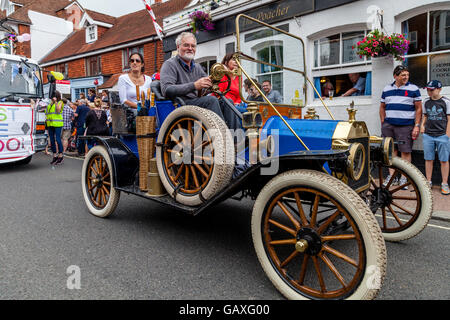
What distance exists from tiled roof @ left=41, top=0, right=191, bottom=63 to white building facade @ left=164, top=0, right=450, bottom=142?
33.1 feet

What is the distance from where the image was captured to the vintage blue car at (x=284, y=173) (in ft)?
6.35

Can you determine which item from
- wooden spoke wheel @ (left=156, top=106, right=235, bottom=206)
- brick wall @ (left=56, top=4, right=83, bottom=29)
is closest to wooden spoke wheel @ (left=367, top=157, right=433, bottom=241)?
wooden spoke wheel @ (left=156, top=106, right=235, bottom=206)

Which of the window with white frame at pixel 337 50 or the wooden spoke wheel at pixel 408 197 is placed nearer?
the wooden spoke wheel at pixel 408 197

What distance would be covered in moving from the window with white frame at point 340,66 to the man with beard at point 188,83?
3946 millimetres

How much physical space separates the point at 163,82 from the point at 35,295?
2.01 meters

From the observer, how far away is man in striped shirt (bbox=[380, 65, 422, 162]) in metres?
5.31

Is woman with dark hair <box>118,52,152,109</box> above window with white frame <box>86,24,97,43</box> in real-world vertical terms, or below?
below

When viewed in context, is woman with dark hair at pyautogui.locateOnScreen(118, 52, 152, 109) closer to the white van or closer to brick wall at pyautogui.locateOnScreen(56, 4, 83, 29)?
the white van

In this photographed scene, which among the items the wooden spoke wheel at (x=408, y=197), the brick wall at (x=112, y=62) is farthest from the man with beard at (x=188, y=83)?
the brick wall at (x=112, y=62)

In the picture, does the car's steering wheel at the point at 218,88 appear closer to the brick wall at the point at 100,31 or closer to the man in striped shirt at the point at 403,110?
the man in striped shirt at the point at 403,110

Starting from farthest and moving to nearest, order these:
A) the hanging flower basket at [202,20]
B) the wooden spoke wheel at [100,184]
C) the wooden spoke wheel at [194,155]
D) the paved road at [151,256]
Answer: the hanging flower basket at [202,20], the wooden spoke wheel at [100,184], the wooden spoke wheel at [194,155], the paved road at [151,256]

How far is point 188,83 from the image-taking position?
293 centimetres
